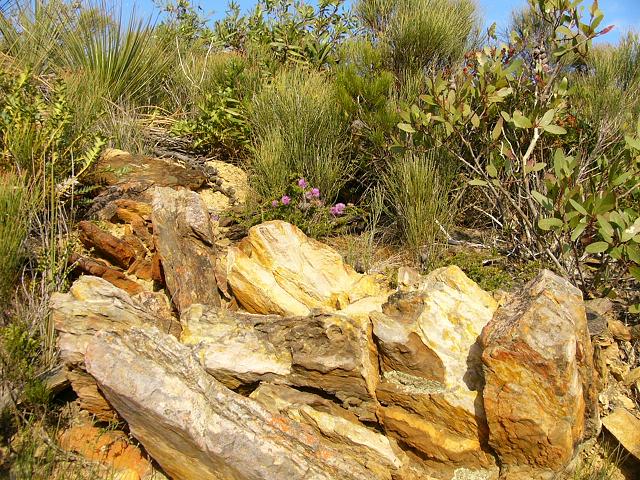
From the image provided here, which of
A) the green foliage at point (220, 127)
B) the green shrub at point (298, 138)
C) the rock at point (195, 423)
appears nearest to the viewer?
the rock at point (195, 423)

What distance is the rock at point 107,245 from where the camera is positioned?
3744 millimetres

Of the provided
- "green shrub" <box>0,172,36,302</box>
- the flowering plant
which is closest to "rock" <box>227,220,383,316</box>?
the flowering plant

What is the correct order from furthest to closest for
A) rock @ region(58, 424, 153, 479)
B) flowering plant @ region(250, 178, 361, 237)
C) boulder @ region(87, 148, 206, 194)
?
1. flowering plant @ region(250, 178, 361, 237)
2. boulder @ region(87, 148, 206, 194)
3. rock @ region(58, 424, 153, 479)

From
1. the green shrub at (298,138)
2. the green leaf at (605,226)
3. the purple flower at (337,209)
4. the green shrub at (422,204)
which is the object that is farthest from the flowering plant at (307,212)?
the green leaf at (605,226)

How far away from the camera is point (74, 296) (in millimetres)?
3094

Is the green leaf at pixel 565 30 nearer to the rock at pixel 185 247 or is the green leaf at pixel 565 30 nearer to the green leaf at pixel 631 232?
the green leaf at pixel 631 232

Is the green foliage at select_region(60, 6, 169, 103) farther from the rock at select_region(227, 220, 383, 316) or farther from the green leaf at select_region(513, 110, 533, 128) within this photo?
the green leaf at select_region(513, 110, 533, 128)

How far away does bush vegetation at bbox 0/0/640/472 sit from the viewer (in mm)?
3604

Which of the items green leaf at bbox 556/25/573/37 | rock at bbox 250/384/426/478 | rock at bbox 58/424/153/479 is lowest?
rock at bbox 58/424/153/479

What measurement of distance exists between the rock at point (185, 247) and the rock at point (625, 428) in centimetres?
215

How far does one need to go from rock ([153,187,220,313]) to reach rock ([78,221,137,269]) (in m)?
0.27

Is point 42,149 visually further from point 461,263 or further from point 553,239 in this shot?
point 553,239

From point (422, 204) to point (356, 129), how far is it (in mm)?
1049

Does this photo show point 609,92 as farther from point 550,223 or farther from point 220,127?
point 220,127
